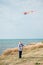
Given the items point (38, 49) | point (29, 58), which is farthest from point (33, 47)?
point (29, 58)

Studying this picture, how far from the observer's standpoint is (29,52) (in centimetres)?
3055

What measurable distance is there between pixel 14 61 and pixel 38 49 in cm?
567

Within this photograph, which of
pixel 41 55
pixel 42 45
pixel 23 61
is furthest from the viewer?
pixel 42 45

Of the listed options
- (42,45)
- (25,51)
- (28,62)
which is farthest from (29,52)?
(28,62)

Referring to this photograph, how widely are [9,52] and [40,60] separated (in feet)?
20.8

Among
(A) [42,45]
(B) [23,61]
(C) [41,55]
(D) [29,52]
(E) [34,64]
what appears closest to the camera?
(E) [34,64]

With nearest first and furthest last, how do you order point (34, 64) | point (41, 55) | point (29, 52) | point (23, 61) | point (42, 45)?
point (34, 64), point (23, 61), point (41, 55), point (29, 52), point (42, 45)

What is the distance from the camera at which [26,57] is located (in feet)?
91.1

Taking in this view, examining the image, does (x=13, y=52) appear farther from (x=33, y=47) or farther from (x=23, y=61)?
(x=23, y=61)

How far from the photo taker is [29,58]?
27000 millimetres

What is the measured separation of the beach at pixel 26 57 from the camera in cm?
2550

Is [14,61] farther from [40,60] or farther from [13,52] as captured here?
[13,52]

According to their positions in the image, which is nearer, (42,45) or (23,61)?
(23,61)

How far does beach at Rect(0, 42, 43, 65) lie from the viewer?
25.5m
